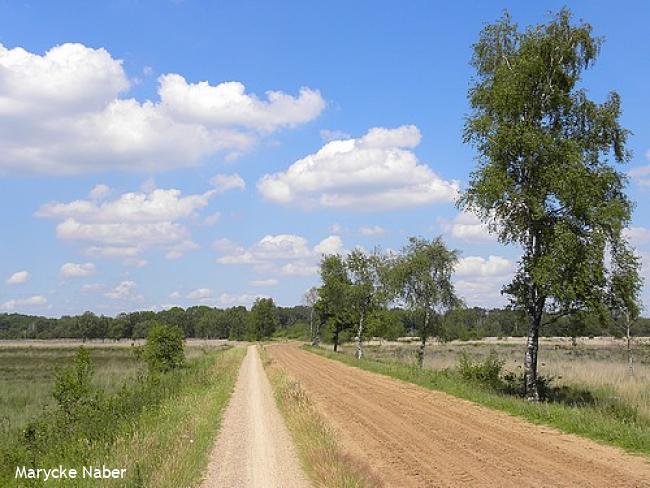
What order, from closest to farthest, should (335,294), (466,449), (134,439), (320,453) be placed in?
(320,453)
(466,449)
(134,439)
(335,294)

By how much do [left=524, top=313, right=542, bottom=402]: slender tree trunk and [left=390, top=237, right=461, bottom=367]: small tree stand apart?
2206 centimetres

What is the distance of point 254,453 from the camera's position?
1248 cm

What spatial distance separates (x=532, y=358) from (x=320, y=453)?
41.3 ft

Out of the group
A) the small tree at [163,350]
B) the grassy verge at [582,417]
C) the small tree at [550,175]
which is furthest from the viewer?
the small tree at [163,350]

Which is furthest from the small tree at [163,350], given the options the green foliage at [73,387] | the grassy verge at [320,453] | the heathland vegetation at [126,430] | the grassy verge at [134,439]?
the grassy verge at [320,453]

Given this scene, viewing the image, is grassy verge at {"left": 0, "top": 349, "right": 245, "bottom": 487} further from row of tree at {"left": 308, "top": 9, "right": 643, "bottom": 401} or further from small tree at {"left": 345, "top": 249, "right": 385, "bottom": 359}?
small tree at {"left": 345, "top": 249, "right": 385, "bottom": 359}

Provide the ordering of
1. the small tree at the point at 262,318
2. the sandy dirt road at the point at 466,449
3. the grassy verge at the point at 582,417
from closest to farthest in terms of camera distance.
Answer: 1. the sandy dirt road at the point at 466,449
2. the grassy verge at the point at 582,417
3. the small tree at the point at 262,318

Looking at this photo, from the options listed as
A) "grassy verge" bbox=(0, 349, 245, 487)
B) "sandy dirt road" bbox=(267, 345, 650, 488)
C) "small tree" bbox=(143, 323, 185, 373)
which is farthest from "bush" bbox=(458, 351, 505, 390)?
"small tree" bbox=(143, 323, 185, 373)

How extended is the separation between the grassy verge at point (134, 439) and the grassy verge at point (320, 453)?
2067 mm

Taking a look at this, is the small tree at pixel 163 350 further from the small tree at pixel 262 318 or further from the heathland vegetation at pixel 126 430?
the small tree at pixel 262 318

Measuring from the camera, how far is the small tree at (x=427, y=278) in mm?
44469

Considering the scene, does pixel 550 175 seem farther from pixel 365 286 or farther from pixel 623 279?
pixel 365 286

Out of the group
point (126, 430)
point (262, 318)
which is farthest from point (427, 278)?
point (262, 318)

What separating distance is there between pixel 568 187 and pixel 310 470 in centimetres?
1430
